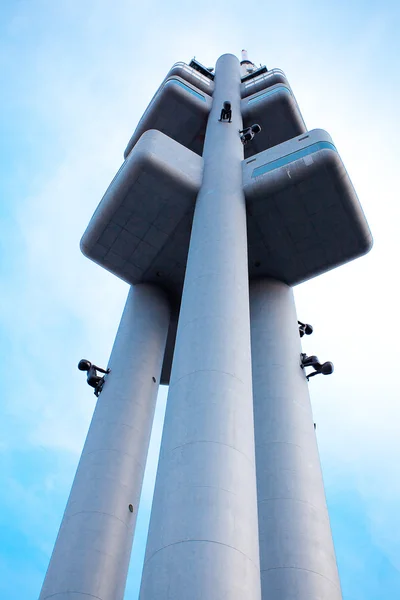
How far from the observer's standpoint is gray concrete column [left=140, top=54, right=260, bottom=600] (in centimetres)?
696

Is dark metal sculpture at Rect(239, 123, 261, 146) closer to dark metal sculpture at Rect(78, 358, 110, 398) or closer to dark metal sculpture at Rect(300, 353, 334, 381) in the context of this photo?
dark metal sculpture at Rect(300, 353, 334, 381)

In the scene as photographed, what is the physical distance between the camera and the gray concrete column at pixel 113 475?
11.3 meters

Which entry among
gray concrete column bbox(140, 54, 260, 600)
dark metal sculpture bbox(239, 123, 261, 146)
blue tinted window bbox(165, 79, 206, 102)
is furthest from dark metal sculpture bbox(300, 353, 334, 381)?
blue tinted window bbox(165, 79, 206, 102)

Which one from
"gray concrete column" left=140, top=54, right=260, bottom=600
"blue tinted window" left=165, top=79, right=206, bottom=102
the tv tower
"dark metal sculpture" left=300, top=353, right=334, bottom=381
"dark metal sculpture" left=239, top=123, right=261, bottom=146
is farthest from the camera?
"blue tinted window" left=165, top=79, right=206, bottom=102

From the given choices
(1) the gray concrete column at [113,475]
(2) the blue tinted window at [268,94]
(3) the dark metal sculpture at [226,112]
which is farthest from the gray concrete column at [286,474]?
(2) the blue tinted window at [268,94]

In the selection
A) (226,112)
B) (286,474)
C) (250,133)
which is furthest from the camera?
(226,112)

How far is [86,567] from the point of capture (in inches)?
444

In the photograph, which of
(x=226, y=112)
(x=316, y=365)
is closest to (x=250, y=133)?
(x=226, y=112)

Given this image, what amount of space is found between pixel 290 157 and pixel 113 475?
34.8ft

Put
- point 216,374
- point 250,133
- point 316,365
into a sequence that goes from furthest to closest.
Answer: point 250,133 → point 316,365 → point 216,374

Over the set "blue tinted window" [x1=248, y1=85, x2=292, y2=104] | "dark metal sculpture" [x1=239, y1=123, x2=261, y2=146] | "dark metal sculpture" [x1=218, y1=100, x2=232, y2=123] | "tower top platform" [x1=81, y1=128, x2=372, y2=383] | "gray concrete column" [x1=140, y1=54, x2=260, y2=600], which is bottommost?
"gray concrete column" [x1=140, y1=54, x2=260, y2=600]

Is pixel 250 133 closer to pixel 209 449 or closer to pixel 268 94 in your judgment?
pixel 268 94

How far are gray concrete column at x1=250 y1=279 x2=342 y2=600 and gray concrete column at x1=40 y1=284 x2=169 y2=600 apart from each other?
339 cm

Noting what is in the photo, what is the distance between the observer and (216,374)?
9320 millimetres
